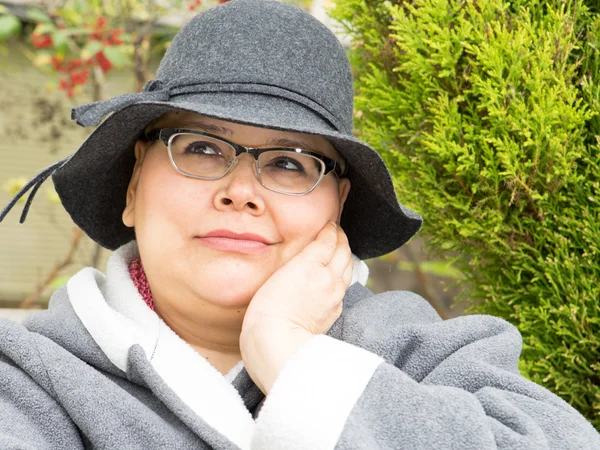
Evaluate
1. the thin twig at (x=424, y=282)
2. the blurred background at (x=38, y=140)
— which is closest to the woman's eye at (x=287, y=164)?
the thin twig at (x=424, y=282)

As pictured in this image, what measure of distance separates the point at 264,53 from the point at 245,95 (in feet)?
0.46

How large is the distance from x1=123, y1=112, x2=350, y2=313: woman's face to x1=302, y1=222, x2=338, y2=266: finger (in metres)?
0.04

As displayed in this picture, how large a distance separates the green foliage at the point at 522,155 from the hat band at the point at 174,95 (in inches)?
21.1

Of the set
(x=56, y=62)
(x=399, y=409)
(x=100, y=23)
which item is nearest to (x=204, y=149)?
(x=399, y=409)

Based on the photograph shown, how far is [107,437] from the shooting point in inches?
62.7

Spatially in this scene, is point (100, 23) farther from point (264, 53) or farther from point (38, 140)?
point (264, 53)

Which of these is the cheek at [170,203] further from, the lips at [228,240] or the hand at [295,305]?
the hand at [295,305]

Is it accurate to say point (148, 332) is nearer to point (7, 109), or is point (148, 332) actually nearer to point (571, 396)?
point (571, 396)

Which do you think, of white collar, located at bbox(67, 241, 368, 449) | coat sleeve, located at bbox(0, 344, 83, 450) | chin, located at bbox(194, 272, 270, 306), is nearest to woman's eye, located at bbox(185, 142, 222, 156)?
chin, located at bbox(194, 272, 270, 306)

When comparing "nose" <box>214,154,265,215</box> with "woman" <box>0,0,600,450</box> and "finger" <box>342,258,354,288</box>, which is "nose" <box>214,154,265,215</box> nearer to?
"woman" <box>0,0,600,450</box>

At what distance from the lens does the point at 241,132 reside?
6.05 ft

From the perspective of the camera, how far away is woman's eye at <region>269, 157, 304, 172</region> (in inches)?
74.1

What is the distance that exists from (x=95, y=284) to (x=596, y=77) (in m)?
1.68

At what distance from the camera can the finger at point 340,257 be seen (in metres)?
1.97
